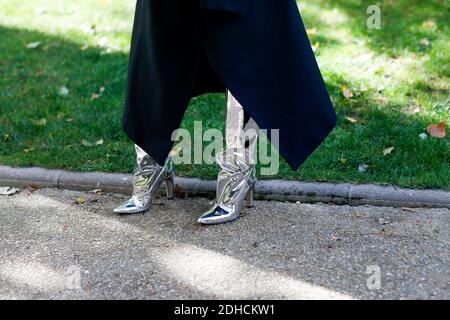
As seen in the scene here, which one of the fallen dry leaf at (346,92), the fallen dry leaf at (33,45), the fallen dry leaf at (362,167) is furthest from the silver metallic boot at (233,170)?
the fallen dry leaf at (33,45)

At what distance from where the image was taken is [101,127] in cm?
462

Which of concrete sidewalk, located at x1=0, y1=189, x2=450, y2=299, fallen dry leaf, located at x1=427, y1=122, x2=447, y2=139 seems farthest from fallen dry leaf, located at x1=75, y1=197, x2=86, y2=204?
fallen dry leaf, located at x1=427, y1=122, x2=447, y2=139

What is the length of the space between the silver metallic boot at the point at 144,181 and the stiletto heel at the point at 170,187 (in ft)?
0.17

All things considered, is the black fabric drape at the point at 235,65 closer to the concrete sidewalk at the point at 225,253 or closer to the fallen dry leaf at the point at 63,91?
the concrete sidewalk at the point at 225,253

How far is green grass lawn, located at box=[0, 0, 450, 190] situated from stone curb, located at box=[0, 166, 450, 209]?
77 mm

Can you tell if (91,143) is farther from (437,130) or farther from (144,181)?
(437,130)

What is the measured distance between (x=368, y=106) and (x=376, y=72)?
0.55 m

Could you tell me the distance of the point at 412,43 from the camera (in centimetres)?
554

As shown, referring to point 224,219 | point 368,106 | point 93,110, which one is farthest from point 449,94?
point 93,110

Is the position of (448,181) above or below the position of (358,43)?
below

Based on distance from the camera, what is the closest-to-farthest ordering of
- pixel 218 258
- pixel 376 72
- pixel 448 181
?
pixel 218 258, pixel 448 181, pixel 376 72

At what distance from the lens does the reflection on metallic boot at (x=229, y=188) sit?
3381 mm

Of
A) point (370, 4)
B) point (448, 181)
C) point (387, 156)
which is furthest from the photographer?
point (370, 4)

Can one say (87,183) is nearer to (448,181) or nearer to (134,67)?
(134,67)
